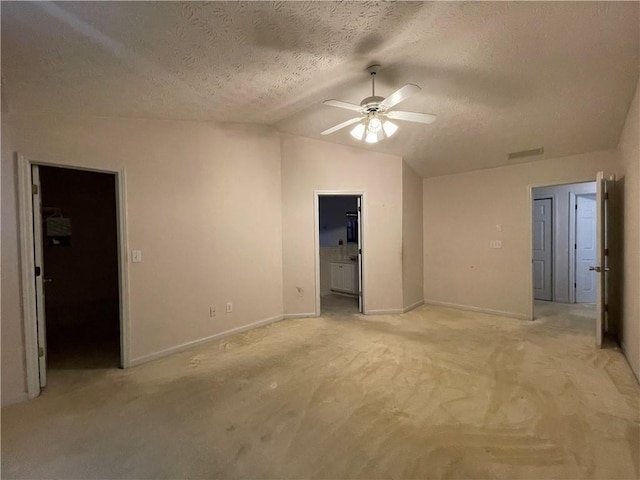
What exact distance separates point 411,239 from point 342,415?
3328 mm

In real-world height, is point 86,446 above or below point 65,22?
below

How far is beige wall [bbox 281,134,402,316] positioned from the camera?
429cm

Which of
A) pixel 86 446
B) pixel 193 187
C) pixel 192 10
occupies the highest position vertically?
pixel 192 10

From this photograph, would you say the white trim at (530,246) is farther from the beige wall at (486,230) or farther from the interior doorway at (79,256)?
the interior doorway at (79,256)

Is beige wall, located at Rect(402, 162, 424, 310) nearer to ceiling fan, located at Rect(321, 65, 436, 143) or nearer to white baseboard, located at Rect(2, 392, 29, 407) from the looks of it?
ceiling fan, located at Rect(321, 65, 436, 143)

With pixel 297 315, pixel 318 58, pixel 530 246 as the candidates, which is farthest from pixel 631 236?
pixel 297 315

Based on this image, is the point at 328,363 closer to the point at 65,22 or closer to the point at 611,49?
the point at 65,22

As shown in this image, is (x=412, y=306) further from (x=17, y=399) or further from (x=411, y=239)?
(x=17, y=399)

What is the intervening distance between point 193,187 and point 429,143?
3.11m

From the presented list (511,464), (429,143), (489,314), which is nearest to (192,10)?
(511,464)

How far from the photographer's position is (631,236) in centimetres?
278

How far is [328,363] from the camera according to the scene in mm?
2865

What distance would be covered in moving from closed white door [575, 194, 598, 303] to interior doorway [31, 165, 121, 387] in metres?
7.15

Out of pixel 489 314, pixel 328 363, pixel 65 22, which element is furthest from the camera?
pixel 489 314
